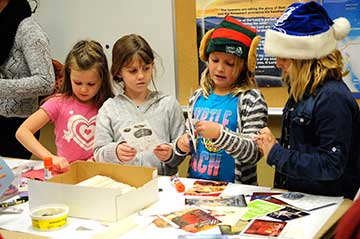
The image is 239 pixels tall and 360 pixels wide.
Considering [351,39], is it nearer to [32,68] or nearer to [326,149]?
[326,149]

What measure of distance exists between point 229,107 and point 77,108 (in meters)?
0.75

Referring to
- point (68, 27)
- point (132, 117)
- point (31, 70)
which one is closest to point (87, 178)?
point (132, 117)

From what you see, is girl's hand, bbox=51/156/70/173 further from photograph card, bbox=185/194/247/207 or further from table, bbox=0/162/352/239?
photograph card, bbox=185/194/247/207

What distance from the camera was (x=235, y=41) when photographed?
2119 millimetres

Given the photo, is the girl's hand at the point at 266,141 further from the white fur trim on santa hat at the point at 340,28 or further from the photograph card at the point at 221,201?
the white fur trim on santa hat at the point at 340,28

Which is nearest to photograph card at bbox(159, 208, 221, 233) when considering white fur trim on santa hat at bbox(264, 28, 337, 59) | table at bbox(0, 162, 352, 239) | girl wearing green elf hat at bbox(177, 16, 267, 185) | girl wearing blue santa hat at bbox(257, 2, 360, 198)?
table at bbox(0, 162, 352, 239)

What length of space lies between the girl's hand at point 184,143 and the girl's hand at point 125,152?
0.62 ft

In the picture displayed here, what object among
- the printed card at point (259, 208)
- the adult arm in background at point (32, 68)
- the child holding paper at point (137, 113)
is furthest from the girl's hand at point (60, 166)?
the printed card at point (259, 208)

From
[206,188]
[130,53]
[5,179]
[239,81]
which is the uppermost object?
[130,53]

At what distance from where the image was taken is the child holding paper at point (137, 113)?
2193 millimetres

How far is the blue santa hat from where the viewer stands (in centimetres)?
179

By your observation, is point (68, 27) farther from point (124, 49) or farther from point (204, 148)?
point (204, 148)

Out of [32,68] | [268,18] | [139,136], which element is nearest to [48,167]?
[139,136]

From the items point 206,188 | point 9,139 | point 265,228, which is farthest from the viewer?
point 9,139
